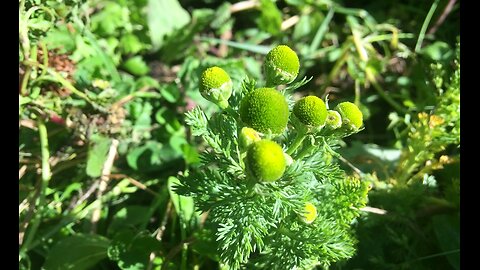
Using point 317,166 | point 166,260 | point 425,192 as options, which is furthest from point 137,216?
point 425,192

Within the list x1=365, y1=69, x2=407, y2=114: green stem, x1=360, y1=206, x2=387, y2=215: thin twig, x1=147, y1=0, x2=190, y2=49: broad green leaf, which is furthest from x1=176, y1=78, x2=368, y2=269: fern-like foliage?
x1=147, y1=0, x2=190, y2=49: broad green leaf

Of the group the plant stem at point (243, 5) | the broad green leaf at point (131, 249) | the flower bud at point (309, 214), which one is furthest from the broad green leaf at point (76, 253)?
the plant stem at point (243, 5)

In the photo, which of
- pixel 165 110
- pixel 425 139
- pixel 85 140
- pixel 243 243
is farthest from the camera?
pixel 165 110

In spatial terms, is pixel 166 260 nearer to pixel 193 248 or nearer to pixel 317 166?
pixel 193 248

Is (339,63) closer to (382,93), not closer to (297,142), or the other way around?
(382,93)

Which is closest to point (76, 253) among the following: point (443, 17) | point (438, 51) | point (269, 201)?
point (269, 201)

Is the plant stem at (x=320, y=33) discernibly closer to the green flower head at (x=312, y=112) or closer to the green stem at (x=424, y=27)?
the green stem at (x=424, y=27)

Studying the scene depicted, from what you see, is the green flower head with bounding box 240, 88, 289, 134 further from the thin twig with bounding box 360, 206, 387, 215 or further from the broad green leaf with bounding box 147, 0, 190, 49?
the broad green leaf with bounding box 147, 0, 190, 49
